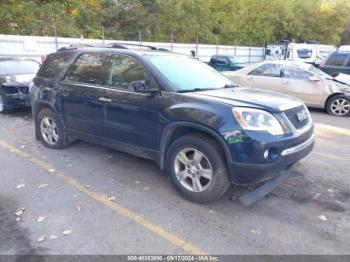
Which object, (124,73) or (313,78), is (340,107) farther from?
(124,73)

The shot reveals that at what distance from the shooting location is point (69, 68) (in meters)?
5.24

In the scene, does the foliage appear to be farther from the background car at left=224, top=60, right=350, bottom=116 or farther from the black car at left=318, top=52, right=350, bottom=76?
the black car at left=318, top=52, right=350, bottom=76

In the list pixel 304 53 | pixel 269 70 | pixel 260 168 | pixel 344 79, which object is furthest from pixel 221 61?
pixel 260 168

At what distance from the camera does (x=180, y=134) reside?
13.2 feet

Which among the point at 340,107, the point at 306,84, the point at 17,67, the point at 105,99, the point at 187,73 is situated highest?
the point at 187,73

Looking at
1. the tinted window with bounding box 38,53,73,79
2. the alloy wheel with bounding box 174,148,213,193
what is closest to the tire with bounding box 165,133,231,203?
the alloy wheel with bounding box 174,148,213,193

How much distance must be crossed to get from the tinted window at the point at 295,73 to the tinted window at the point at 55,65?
21.1ft

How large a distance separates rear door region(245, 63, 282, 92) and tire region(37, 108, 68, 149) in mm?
6332

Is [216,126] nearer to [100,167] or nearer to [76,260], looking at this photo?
[76,260]

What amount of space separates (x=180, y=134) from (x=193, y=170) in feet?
1.51

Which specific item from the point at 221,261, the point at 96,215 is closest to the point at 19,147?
the point at 96,215

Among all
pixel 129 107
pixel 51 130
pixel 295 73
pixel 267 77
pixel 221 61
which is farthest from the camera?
pixel 221 61

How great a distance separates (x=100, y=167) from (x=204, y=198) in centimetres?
185

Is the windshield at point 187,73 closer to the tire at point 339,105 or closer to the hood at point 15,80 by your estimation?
the hood at point 15,80
